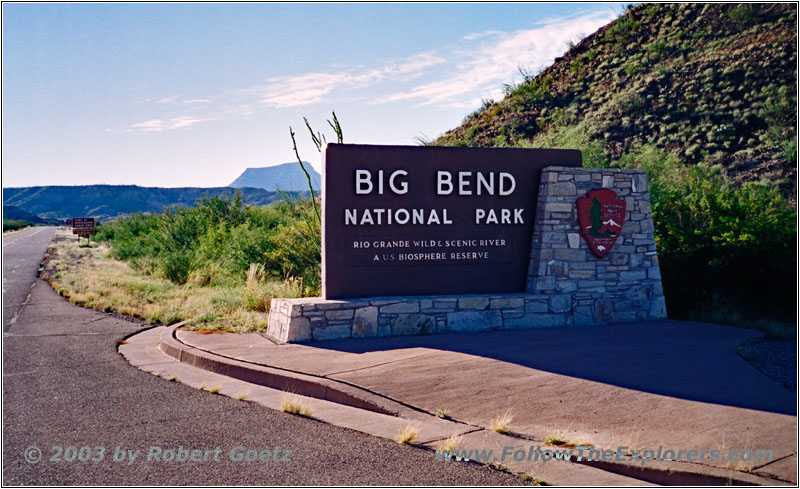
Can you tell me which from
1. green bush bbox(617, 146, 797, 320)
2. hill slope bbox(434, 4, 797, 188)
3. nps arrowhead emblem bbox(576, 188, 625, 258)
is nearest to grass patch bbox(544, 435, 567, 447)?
nps arrowhead emblem bbox(576, 188, 625, 258)

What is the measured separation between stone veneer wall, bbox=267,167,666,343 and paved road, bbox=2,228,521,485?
265 cm

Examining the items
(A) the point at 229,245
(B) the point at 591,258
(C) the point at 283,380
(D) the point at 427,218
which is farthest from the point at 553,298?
(A) the point at 229,245

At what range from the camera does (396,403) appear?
7.32 metres

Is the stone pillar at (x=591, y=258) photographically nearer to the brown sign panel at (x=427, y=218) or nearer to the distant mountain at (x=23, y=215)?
the brown sign panel at (x=427, y=218)

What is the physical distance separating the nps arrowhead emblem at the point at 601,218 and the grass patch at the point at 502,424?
19.8 ft

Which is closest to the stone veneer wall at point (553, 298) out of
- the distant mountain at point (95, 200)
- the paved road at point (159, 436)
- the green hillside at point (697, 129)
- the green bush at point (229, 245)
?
the green hillside at point (697, 129)

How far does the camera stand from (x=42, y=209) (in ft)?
582

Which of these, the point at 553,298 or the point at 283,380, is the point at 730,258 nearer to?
the point at 553,298

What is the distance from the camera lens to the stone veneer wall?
35.3ft

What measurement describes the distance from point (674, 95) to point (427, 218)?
85.8 feet

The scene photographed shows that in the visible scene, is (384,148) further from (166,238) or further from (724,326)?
(166,238)

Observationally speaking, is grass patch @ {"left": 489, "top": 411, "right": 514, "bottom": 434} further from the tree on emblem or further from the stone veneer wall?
the tree on emblem

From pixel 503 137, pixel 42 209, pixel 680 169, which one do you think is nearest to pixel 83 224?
pixel 503 137

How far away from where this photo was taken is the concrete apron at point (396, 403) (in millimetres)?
5395
